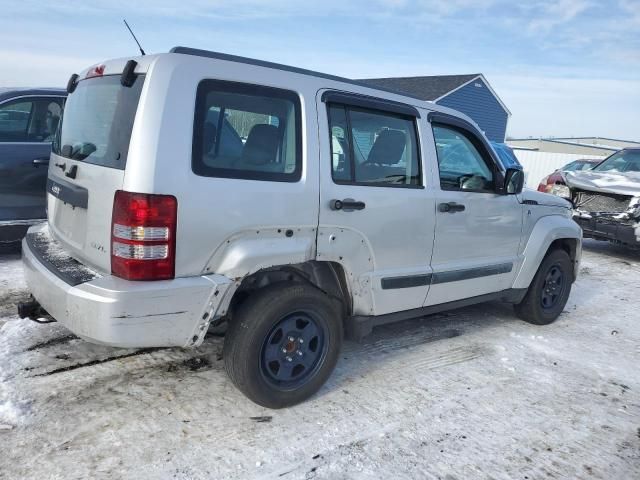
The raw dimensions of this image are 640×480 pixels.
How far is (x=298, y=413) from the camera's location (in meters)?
3.14

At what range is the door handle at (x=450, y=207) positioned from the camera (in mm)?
3711

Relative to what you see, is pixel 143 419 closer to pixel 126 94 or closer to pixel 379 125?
pixel 126 94

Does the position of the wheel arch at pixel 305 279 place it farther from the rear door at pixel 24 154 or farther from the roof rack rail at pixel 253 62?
the rear door at pixel 24 154

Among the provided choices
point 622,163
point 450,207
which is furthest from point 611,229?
point 450,207

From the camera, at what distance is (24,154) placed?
18.0 feet

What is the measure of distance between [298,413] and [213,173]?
1506mm

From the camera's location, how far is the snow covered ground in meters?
2.65

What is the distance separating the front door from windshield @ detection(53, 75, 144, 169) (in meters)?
2.11

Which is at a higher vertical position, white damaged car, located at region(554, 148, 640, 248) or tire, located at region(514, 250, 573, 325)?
white damaged car, located at region(554, 148, 640, 248)

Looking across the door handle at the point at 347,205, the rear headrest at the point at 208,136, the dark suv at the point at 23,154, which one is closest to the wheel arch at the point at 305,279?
the door handle at the point at 347,205

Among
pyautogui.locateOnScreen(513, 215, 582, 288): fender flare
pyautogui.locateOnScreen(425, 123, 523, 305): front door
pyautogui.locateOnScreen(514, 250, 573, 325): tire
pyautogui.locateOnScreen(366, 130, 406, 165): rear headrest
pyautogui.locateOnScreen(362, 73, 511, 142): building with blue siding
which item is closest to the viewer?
pyautogui.locateOnScreen(366, 130, 406, 165): rear headrest

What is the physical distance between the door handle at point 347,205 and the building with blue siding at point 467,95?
23268mm

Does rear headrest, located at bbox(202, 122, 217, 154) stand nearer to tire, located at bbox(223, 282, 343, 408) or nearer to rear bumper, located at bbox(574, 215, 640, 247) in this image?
tire, located at bbox(223, 282, 343, 408)

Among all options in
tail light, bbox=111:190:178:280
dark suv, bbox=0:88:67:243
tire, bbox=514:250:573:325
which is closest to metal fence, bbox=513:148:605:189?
tire, bbox=514:250:573:325
